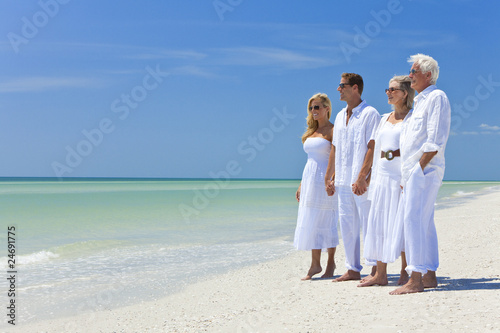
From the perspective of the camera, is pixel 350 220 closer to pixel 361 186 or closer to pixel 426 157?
pixel 361 186

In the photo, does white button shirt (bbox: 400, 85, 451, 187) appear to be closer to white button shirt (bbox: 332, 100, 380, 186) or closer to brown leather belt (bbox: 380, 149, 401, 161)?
brown leather belt (bbox: 380, 149, 401, 161)

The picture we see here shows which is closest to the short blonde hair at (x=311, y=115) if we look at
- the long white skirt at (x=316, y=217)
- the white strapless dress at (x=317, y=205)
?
the white strapless dress at (x=317, y=205)

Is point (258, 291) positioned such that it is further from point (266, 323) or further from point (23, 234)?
point (23, 234)

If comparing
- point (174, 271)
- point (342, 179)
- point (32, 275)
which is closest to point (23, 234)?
point (32, 275)

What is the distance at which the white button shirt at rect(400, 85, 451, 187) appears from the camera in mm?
4594

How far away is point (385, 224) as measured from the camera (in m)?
5.19

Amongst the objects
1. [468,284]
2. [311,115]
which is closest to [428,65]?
[311,115]

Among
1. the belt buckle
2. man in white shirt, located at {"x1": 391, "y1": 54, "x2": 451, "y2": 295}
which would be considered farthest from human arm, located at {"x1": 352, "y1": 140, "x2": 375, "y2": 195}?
man in white shirt, located at {"x1": 391, "y1": 54, "x2": 451, "y2": 295}

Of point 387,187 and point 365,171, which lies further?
point 365,171

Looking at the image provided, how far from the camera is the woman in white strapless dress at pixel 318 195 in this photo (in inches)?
242

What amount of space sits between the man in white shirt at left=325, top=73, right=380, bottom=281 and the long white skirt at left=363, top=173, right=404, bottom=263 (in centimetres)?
26

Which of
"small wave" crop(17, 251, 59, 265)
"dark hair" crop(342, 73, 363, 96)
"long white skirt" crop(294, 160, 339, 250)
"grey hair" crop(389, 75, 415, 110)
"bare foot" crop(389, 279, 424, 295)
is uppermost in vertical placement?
"dark hair" crop(342, 73, 363, 96)

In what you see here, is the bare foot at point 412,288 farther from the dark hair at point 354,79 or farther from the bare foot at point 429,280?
the dark hair at point 354,79

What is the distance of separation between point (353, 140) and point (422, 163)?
1.14 meters
